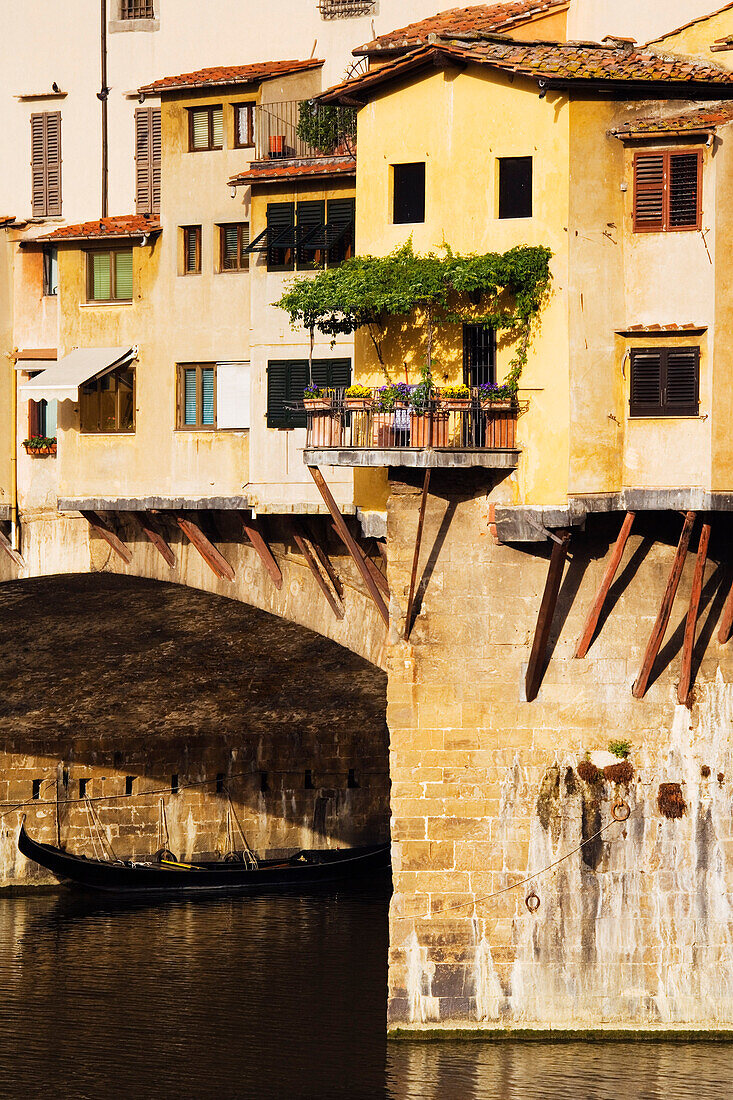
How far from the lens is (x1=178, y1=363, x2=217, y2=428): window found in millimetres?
35406

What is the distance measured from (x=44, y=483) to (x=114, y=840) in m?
11.8

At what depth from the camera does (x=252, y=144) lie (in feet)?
114

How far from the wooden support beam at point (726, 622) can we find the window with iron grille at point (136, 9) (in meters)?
16.7

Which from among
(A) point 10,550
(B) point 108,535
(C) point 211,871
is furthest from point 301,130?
(C) point 211,871

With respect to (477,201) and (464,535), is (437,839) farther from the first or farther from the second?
(477,201)

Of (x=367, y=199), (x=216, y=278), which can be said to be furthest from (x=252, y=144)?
(x=367, y=199)

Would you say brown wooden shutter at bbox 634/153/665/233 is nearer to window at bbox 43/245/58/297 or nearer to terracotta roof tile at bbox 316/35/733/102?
terracotta roof tile at bbox 316/35/733/102

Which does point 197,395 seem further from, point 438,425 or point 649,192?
point 649,192

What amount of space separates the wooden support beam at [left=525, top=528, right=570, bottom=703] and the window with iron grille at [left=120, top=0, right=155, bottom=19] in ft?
49.6

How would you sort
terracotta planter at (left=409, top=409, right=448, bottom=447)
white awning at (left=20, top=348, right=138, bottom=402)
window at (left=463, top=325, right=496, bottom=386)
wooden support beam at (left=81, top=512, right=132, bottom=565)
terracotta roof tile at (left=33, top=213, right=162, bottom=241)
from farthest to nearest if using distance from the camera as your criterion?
1. wooden support beam at (left=81, top=512, right=132, bottom=565)
2. terracotta roof tile at (left=33, top=213, right=162, bottom=241)
3. white awning at (left=20, top=348, right=138, bottom=402)
4. window at (left=463, top=325, right=496, bottom=386)
5. terracotta planter at (left=409, top=409, right=448, bottom=447)

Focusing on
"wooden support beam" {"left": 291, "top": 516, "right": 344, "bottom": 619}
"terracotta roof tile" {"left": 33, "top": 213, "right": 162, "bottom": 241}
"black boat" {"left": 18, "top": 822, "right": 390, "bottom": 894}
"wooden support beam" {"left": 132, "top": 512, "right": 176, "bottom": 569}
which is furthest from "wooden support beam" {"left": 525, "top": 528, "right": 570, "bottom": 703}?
"black boat" {"left": 18, "top": 822, "right": 390, "bottom": 894}

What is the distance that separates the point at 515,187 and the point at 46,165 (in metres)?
13.1

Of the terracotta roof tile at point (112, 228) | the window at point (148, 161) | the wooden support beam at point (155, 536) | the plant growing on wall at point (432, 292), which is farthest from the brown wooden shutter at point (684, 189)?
the wooden support beam at point (155, 536)

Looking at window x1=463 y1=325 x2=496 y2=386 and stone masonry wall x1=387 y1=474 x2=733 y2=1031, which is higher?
window x1=463 y1=325 x2=496 y2=386
